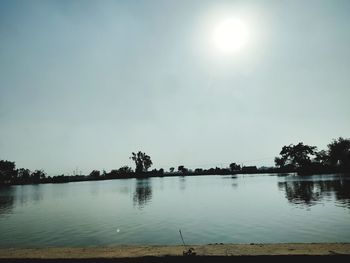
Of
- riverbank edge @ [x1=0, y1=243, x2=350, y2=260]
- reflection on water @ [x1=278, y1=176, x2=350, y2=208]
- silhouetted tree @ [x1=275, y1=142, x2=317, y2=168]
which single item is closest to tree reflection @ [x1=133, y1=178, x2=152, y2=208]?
reflection on water @ [x1=278, y1=176, x2=350, y2=208]

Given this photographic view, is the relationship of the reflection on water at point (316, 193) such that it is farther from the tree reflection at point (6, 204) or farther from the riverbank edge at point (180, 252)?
the tree reflection at point (6, 204)

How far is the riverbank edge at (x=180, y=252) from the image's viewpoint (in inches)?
206

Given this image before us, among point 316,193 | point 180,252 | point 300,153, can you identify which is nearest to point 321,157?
point 300,153

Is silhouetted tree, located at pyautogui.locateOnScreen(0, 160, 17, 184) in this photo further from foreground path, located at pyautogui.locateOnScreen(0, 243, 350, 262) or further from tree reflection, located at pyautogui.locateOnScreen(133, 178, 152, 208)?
foreground path, located at pyautogui.locateOnScreen(0, 243, 350, 262)

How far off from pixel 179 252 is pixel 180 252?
0.07 ft

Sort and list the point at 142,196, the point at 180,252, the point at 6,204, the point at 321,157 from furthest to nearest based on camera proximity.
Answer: the point at 321,157 → the point at 142,196 → the point at 6,204 → the point at 180,252

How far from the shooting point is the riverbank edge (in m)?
5.23

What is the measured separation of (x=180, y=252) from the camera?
18.1 ft

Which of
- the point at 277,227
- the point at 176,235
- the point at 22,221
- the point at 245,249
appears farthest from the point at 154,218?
the point at 245,249

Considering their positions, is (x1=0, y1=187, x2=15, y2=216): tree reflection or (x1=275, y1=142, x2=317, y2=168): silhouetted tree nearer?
(x1=0, y1=187, x2=15, y2=216): tree reflection

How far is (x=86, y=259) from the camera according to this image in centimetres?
534

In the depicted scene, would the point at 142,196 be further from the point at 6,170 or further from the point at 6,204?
the point at 6,170

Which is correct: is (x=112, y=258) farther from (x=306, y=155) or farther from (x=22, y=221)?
(x=306, y=155)

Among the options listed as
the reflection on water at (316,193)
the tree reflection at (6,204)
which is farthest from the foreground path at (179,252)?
the tree reflection at (6,204)
